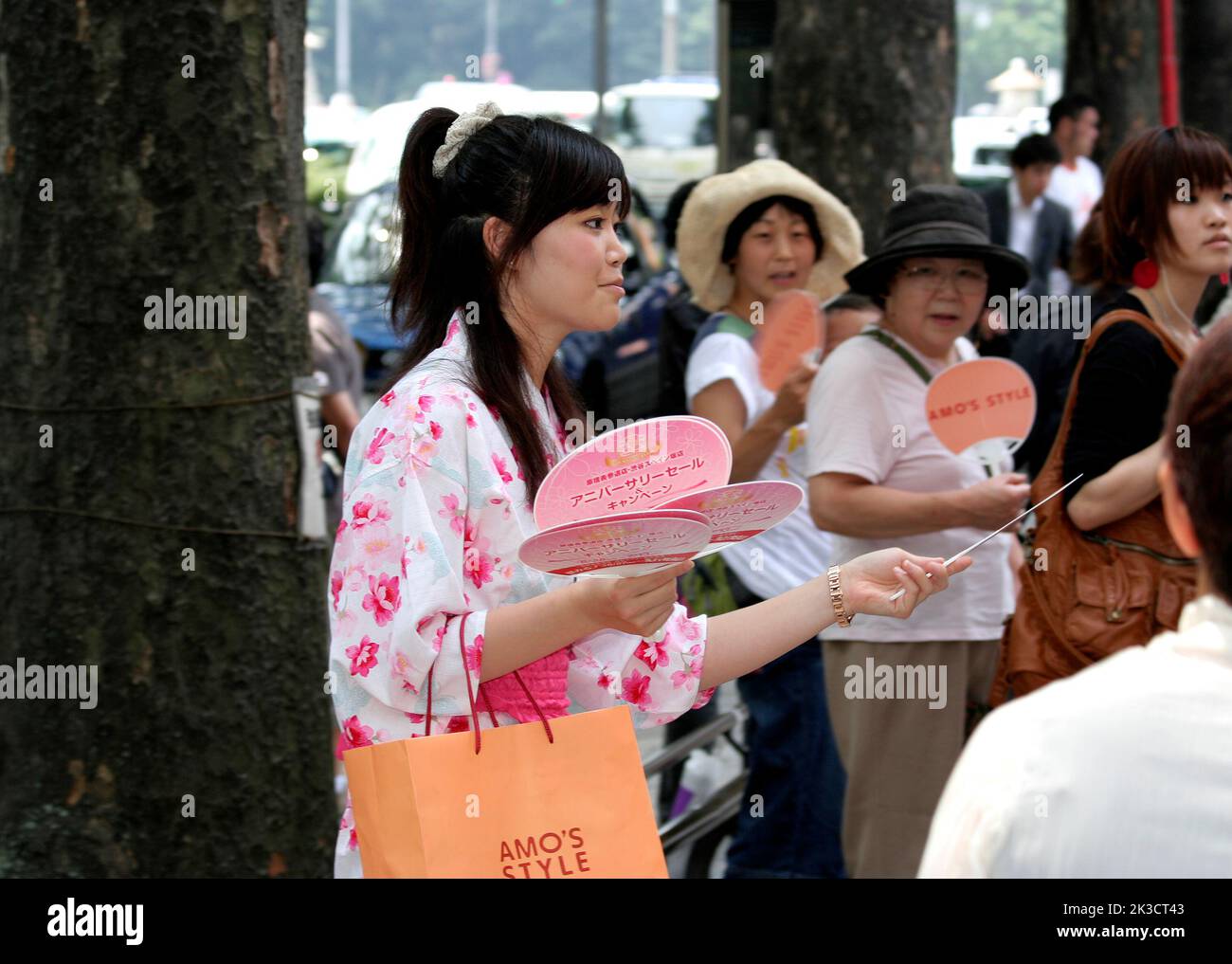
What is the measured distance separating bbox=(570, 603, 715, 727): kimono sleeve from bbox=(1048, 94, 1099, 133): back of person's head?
351 inches

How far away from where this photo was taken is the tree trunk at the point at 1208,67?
10547mm

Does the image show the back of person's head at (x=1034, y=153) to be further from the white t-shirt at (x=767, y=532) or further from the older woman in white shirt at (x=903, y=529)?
the older woman in white shirt at (x=903, y=529)

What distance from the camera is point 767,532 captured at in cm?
446

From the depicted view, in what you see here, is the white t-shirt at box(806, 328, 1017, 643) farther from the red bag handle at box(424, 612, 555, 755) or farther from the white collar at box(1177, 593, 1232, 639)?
the white collar at box(1177, 593, 1232, 639)

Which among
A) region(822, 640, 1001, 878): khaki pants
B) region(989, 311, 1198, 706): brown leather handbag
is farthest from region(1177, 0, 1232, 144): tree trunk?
region(989, 311, 1198, 706): brown leather handbag

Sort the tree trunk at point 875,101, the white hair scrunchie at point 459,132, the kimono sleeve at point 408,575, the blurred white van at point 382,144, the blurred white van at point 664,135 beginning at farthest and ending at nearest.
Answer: the blurred white van at point 664,135, the blurred white van at point 382,144, the tree trunk at point 875,101, the white hair scrunchie at point 459,132, the kimono sleeve at point 408,575

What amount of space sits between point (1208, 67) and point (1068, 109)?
0.88m

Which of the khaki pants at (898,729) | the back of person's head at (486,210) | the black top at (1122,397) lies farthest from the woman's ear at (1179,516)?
the khaki pants at (898,729)

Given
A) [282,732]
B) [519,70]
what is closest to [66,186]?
[282,732]

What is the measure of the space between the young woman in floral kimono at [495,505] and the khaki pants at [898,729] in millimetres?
1428

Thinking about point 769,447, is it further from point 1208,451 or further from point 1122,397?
point 1208,451

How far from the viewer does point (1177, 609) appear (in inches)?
135

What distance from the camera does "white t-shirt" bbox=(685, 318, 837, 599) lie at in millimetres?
4461

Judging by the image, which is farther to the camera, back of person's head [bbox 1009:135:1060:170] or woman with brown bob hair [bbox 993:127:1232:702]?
back of person's head [bbox 1009:135:1060:170]
